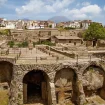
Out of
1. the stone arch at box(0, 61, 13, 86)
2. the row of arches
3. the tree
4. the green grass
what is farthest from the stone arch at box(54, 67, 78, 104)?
the tree

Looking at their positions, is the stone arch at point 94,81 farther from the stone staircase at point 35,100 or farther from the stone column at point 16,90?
the stone column at point 16,90

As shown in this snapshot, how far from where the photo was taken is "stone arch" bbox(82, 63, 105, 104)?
2480cm

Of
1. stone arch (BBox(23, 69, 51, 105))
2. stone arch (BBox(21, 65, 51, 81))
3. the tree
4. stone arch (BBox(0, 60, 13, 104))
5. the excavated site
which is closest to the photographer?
the excavated site

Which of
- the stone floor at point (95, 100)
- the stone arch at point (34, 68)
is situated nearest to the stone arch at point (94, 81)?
the stone floor at point (95, 100)

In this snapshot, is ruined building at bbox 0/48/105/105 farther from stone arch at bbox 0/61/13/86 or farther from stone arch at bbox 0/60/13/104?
stone arch at bbox 0/61/13/86

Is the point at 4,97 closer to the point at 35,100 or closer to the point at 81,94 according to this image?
the point at 35,100

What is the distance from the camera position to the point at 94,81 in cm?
2502

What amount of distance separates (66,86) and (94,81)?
3.24 m

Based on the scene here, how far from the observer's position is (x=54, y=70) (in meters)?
23.8

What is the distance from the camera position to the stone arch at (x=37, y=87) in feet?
78.7

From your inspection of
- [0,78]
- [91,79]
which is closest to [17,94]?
[0,78]

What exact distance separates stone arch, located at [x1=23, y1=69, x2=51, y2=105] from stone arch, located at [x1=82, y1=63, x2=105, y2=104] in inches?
166

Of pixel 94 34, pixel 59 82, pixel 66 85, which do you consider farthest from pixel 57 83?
pixel 94 34

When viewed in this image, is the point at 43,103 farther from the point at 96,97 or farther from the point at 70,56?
the point at 70,56
